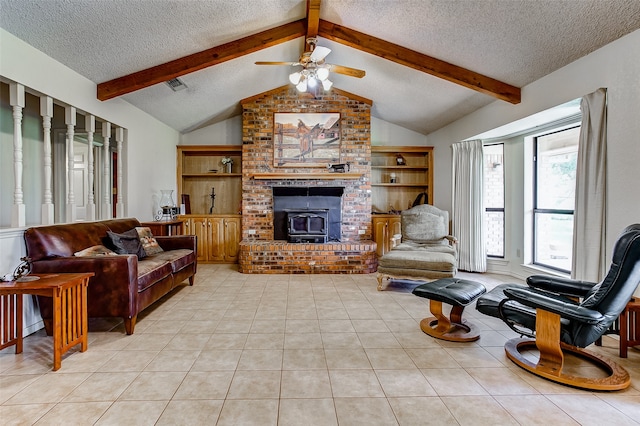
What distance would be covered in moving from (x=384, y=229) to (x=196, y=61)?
403 centimetres

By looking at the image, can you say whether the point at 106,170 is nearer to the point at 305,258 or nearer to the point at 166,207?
the point at 166,207

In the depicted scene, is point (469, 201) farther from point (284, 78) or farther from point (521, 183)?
point (284, 78)

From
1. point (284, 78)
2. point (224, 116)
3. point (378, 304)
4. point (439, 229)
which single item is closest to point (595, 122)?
point (439, 229)

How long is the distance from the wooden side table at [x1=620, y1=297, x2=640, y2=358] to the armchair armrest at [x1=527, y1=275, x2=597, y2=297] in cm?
27

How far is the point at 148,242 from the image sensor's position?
3869mm

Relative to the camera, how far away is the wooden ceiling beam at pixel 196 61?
3.69 metres

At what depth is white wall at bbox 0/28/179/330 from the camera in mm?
2590

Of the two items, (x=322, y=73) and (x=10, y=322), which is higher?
(x=322, y=73)

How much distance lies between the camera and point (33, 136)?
391 cm

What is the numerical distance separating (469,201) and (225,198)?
4.54 m

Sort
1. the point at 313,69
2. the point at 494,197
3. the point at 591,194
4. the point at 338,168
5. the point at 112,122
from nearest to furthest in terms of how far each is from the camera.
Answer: the point at 591,194, the point at 313,69, the point at 112,122, the point at 494,197, the point at 338,168

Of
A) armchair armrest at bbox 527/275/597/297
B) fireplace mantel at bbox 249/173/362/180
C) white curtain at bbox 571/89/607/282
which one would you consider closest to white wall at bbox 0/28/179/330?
fireplace mantel at bbox 249/173/362/180

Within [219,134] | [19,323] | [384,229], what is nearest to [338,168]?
[384,229]

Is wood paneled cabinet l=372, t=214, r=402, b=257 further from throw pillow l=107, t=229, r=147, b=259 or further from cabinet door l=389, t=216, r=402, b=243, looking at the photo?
throw pillow l=107, t=229, r=147, b=259
